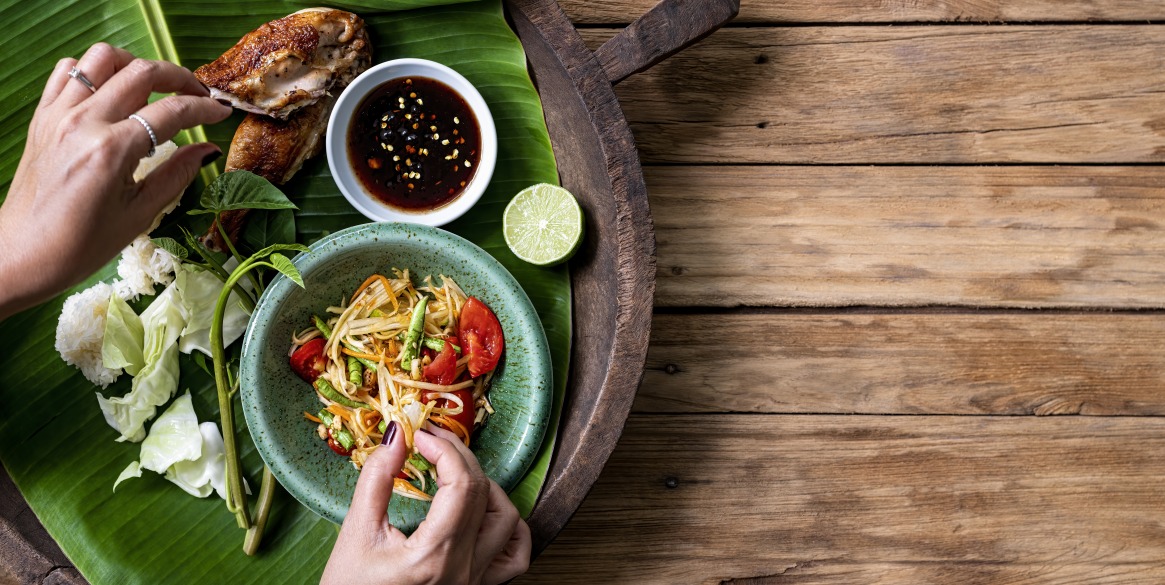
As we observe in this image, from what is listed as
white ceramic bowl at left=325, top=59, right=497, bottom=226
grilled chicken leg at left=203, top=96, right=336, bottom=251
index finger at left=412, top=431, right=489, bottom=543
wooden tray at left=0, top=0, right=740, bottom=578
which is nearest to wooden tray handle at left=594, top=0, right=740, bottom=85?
wooden tray at left=0, top=0, right=740, bottom=578

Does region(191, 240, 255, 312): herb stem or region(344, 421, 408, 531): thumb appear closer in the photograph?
region(344, 421, 408, 531): thumb

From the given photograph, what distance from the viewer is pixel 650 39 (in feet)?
7.75

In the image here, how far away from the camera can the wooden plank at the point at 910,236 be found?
3.05 m

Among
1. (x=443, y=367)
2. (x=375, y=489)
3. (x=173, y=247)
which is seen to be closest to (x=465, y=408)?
(x=443, y=367)

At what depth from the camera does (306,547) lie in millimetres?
2564

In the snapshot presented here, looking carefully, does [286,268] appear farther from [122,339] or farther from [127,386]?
[127,386]

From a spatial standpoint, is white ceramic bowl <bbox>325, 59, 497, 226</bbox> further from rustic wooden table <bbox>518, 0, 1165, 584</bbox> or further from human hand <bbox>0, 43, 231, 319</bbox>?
rustic wooden table <bbox>518, 0, 1165, 584</bbox>

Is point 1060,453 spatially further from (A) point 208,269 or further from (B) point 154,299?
(B) point 154,299

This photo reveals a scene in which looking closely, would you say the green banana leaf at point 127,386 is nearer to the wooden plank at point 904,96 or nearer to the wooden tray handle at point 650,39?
the wooden tray handle at point 650,39

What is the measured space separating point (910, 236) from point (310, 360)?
235cm

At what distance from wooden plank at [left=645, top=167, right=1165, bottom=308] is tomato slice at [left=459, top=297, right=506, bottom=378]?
825 mm

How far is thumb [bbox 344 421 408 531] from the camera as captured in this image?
2041 mm

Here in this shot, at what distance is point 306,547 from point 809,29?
2.71 metres

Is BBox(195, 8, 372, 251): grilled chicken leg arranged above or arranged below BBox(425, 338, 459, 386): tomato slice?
above
